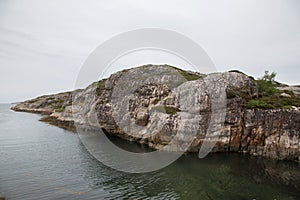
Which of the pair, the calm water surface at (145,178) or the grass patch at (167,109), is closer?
the calm water surface at (145,178)

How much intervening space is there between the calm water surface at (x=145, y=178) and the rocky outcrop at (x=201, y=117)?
366cm

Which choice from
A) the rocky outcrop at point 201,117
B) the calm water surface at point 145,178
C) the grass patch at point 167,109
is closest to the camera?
the calm water surface at point 145,178

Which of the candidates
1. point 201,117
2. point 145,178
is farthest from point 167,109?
point 145,178

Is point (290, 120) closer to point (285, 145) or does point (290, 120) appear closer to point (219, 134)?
point (285, 145)

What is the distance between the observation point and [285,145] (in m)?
41.1

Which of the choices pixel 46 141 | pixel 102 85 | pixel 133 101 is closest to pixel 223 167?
pixel 133 101

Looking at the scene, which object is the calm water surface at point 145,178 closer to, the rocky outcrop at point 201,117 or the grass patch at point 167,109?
the rocky outcrop at point 201,117

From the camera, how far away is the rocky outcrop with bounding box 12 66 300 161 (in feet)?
141

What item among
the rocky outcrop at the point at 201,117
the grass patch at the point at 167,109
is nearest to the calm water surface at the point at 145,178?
the rocky outcrop at the point at 201,117

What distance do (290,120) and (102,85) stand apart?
169ft

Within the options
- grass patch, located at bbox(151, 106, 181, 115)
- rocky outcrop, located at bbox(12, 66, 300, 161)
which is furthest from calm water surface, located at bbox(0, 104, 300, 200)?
grass patch, located at bbox(151, 106, 181, 115)

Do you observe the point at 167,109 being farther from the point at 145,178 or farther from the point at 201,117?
Answer: the point at 145,178

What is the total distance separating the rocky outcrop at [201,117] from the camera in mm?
42969

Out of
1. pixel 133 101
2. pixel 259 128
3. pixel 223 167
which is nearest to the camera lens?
pixel 223 167
